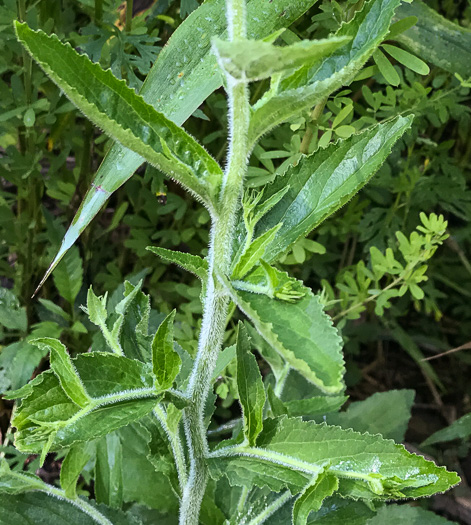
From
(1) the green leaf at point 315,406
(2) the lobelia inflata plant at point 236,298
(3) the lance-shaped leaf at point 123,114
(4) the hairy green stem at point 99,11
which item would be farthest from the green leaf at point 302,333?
(4) the hairy green stem at point 99,11

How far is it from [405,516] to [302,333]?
665mm

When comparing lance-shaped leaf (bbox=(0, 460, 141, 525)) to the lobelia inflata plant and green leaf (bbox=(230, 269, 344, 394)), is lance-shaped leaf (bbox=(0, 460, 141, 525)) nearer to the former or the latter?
the lobelia inflata plant

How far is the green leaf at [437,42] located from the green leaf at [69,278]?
699mm

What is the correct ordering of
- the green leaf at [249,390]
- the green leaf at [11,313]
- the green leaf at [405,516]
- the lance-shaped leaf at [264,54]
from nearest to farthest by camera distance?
1. the lance-shaped leaf at [264,54]
2. the green leaf at [249,390]
3. the green leaf at [405,516]
4. the green leaf at [11,313]

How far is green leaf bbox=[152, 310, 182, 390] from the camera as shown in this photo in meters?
0.49

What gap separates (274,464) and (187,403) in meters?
0.11

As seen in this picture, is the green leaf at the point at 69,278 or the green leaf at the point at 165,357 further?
the green leaf at the point at 69,278

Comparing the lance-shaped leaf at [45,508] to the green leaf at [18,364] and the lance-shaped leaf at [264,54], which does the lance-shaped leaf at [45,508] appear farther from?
the lance-shaped leaf at [264,54]

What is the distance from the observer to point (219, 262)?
48 cm

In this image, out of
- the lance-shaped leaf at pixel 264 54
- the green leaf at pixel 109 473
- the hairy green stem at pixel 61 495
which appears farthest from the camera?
the green leaf at pixel 109 473

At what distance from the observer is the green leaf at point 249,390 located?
563 mm

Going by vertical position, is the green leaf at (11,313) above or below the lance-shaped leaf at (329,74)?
below

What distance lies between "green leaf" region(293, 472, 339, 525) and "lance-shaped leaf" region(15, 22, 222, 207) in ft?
0.89

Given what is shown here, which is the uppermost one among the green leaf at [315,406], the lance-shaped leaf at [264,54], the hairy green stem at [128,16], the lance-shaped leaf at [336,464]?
the hairy green stem at [128,16]
